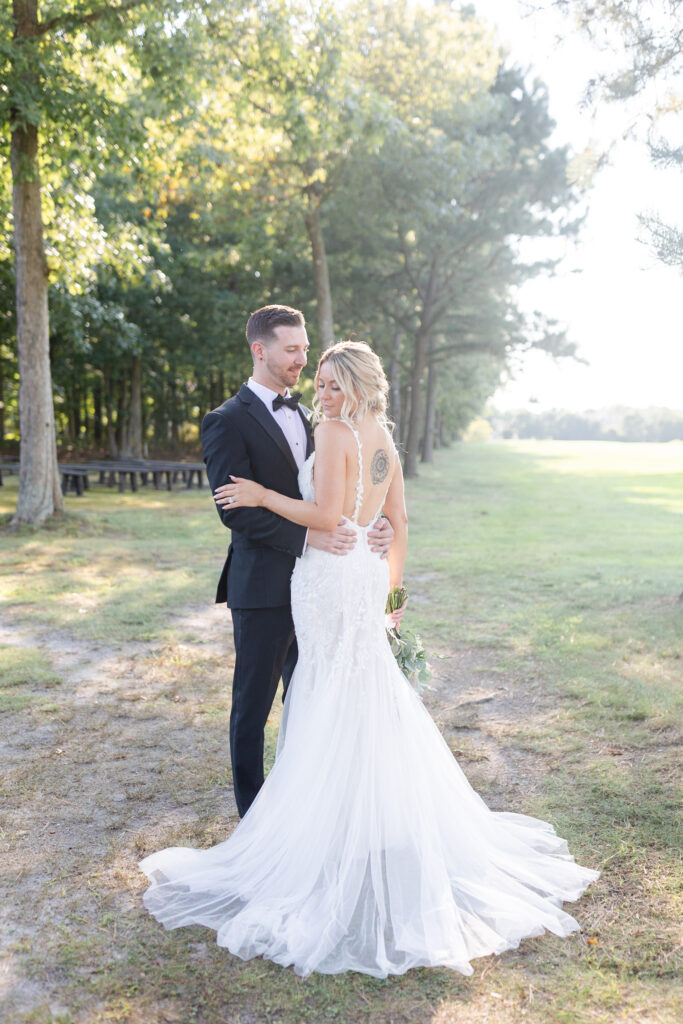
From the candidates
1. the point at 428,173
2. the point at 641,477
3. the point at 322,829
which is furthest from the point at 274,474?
the point at 641,477

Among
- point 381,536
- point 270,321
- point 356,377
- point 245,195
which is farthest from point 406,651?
point 245,195

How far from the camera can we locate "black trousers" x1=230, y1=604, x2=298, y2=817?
367 centimetres

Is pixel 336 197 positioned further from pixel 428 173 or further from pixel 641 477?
pixel 641 477

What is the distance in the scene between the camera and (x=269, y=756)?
4.82 metres

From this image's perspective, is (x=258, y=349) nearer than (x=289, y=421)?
Yes

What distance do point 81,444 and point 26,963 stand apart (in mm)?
35197

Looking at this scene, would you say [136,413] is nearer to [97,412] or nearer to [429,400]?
[97,412]

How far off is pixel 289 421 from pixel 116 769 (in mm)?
2332

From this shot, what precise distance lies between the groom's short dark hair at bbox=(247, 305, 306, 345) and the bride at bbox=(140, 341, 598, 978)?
265 mm

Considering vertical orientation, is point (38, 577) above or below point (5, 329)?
below

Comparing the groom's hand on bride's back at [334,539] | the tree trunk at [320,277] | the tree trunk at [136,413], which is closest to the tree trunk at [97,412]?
the tree trunk at [136,413]

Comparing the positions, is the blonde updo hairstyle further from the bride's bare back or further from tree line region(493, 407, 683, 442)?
tree line region(493, 407, 683, 442)

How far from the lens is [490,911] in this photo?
10.4ft

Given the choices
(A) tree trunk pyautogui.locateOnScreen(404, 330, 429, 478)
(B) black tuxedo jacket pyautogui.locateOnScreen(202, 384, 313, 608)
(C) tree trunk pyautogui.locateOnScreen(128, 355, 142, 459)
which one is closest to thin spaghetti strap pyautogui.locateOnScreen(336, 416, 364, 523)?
(B) black tuxedo jacket pyautogui.locateOnScreen(202, 384, 313, 608)
